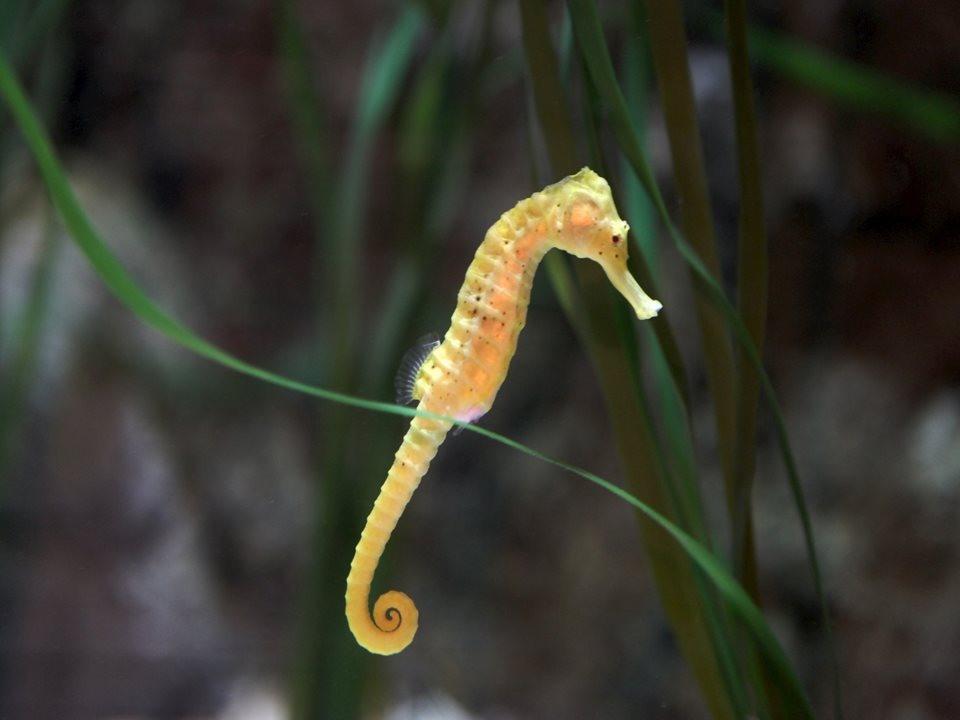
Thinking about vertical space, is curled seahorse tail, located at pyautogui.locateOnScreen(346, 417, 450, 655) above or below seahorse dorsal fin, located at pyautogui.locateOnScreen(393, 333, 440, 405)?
below

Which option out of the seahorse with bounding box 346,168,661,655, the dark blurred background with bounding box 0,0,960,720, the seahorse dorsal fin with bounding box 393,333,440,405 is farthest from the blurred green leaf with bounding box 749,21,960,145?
the seahorse dorsal fin with bounding box 393,333,440,405

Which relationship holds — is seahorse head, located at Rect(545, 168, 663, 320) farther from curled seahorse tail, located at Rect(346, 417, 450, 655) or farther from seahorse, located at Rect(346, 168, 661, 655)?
curled seahorse tail, located at Rect(346, 417, 450, 655)

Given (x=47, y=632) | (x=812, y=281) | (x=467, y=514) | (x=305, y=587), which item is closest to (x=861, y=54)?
(x=812, y=281)

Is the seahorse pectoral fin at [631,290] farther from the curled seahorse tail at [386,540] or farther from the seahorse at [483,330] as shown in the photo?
the curled seahorse tail at [386,540]

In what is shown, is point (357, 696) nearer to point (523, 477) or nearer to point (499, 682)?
point (499, 682)

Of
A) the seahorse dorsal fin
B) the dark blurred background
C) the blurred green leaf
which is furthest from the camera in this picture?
the dark blurred background
